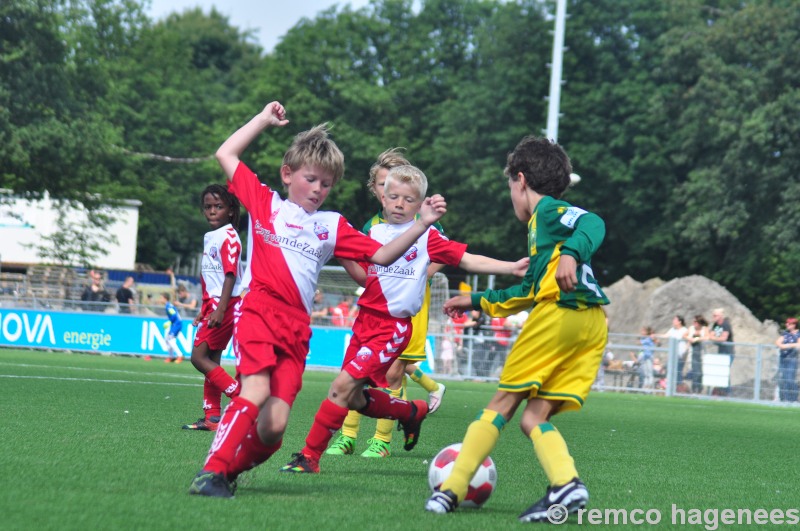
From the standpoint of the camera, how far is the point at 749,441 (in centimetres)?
1244

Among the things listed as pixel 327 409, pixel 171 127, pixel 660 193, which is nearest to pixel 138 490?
pixel 327 409

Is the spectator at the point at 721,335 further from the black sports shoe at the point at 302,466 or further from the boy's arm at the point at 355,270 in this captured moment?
the black sports shoe at the point at 302,466

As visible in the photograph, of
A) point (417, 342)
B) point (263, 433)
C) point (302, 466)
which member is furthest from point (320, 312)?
point (263, 433)

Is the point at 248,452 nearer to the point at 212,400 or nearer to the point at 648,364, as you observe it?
the point at 212,400

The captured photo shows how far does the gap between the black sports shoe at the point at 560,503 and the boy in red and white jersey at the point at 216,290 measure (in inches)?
179

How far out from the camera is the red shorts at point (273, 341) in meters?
5.78

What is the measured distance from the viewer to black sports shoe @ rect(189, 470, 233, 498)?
5570 millimetres

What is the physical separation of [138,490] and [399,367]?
3927 millimetres

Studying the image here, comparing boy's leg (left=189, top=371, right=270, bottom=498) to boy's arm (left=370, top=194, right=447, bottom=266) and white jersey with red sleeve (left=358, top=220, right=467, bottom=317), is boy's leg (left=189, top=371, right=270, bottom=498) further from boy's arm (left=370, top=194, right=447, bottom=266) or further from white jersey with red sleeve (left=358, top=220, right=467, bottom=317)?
white jersey with red sleeve (left=358, top=220, right=467, bottom=317)

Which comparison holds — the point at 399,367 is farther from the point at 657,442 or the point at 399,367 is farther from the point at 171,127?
the point at 171,127

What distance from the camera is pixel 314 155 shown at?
5969 millimetres

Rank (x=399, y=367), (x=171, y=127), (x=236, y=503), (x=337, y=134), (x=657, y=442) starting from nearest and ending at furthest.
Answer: (x=236, y=503) < (x=399, y=367) < (x=657, y=442) < (x=337, y=134) < (x=171, y=127)

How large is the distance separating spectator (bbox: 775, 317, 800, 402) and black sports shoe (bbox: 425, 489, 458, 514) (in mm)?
18611

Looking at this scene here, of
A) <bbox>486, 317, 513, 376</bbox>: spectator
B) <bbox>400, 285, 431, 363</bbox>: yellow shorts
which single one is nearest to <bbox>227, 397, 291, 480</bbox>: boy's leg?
<bbox>400, 285, 431, 363</bbox>: yellow shorts
